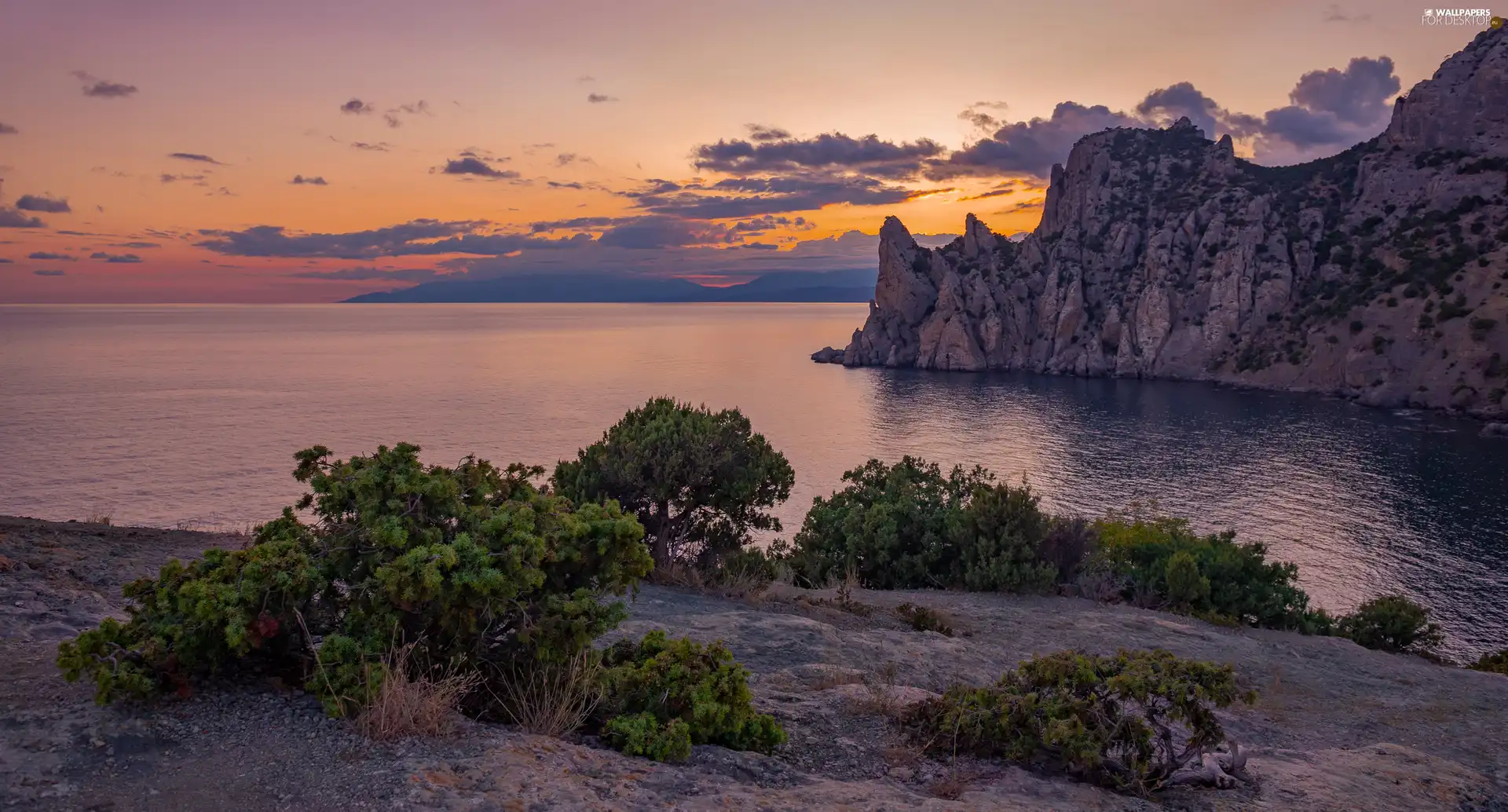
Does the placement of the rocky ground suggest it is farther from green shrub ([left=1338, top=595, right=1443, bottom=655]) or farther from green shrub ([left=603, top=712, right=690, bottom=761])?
green shrub ([left=1338, top=595, right=1443, bottom=655])

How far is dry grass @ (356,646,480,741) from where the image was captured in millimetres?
5672

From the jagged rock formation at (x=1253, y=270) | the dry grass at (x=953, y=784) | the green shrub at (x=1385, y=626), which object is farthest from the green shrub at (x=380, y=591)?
the jagged rock formation at (x=1253, y=270)

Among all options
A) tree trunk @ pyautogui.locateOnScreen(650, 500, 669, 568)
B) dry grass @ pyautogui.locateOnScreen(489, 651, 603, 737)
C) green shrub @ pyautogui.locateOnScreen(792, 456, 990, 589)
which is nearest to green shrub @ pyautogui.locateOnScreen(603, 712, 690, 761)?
dry grass @ pyautogui.locateOnScreen(489, 651, 603, 737)

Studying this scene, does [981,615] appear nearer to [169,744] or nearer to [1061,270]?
[169,744]

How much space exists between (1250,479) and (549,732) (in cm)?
6685

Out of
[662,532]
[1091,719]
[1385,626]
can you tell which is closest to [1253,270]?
[1385,626]

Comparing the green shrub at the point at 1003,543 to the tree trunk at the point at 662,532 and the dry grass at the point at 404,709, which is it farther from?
the dry grass at the point at 404,709

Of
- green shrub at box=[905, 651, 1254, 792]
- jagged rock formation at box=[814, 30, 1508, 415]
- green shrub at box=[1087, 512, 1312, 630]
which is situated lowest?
green shrub at box=[1087, 512, 1312, 630]

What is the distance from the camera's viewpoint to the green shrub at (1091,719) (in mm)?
6750

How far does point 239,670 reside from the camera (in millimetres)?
6344

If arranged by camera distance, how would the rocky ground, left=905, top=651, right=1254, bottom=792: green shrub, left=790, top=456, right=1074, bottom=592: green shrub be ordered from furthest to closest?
left=790, top=456, right=1074, bottom=592: green shrub
left=905, top=651, right=1254, bottom=792: green shrub
the rocky ground

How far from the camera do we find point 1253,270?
11462cm

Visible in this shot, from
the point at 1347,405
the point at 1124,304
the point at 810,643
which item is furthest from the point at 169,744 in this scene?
the point at 1124,304

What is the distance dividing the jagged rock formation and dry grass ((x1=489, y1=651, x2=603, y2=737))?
99778mm
